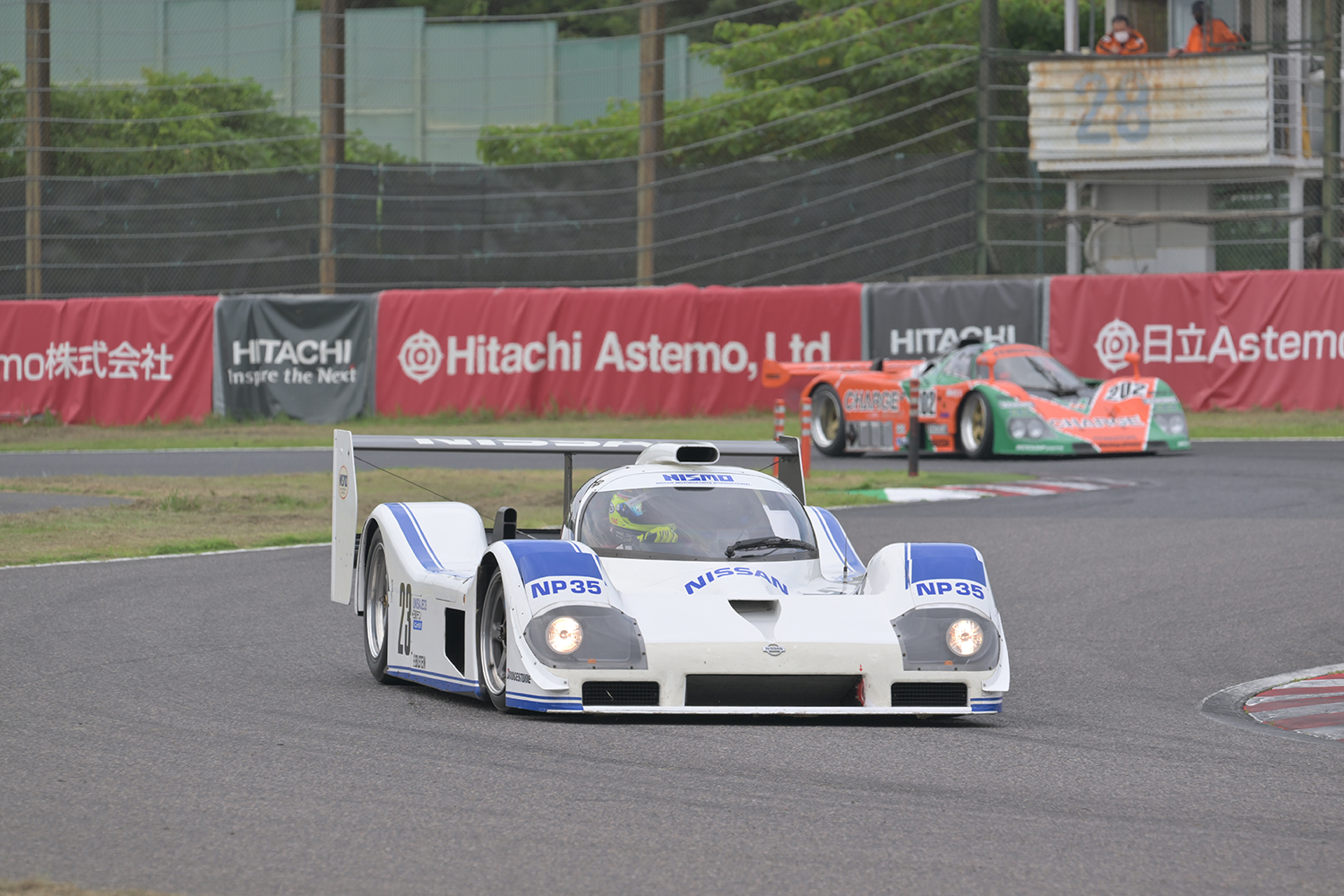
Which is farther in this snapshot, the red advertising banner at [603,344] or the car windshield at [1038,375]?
the red advertising banner at [603,344]

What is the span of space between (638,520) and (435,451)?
4.27 ft

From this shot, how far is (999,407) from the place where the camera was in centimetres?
2052

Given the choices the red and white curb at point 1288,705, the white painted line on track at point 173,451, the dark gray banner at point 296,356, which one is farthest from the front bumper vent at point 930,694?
the dark gray banner at point 296,356

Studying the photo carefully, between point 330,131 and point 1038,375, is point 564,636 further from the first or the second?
point 330,131

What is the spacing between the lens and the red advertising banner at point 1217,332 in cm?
2302

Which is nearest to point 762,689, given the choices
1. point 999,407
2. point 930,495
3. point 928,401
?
point 930,495

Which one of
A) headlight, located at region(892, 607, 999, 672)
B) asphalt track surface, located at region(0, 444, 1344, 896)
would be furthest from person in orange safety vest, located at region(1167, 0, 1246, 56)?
headlight, located at region(892, 607, 999, 672)

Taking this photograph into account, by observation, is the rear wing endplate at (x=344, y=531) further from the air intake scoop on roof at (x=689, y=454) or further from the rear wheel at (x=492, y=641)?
the rear wheel at (x=492, y=641)

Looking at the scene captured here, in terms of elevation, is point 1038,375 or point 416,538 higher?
point 1038,375

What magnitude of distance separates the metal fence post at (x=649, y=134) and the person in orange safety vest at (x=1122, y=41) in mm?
6760

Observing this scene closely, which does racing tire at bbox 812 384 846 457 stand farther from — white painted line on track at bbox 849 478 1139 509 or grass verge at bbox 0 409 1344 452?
white painted line on track at bbox 849 478 1139 509

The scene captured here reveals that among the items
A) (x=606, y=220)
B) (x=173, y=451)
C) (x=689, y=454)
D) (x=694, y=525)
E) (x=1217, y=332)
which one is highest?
(x=606, y=220)

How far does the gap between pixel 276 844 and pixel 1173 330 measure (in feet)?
67.2

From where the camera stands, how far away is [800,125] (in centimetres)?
4375
